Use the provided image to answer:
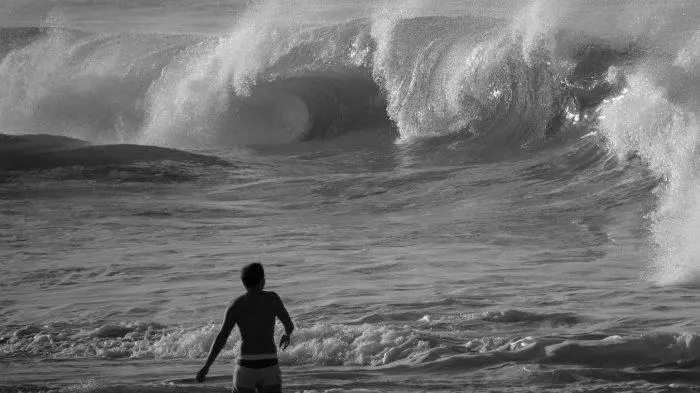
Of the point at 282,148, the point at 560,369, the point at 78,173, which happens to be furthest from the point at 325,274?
the point at 282,148

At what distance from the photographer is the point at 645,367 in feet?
23.7

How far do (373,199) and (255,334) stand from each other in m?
10.0

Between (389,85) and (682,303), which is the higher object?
(389,85)

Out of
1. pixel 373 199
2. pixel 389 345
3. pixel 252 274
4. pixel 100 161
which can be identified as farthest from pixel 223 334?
pixel 100 161

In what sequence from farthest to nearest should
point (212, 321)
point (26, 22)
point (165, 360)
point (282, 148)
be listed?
point (26, 22) → point (282, 148) → point (212, 321) → point (165, 360)

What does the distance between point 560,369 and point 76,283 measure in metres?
5.14

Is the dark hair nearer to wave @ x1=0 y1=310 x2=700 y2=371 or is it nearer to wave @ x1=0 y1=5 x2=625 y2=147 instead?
wave @ x1=0 y1=310 x2=700 y2=371

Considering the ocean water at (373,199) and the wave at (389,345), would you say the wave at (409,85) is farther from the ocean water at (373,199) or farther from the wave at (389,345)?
the wave at (389,345)

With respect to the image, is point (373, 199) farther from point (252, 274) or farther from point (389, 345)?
point (252, 274)

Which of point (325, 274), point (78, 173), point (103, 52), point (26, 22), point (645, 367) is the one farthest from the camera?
point (26, 22)

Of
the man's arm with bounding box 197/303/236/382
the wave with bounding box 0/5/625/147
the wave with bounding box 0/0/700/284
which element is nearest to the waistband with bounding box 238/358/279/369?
the man's arm with bounding box 197/303/236/382

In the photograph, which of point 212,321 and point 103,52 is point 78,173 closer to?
point 212,321

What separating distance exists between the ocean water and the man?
137 cm

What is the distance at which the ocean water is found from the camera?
7.92 meters
